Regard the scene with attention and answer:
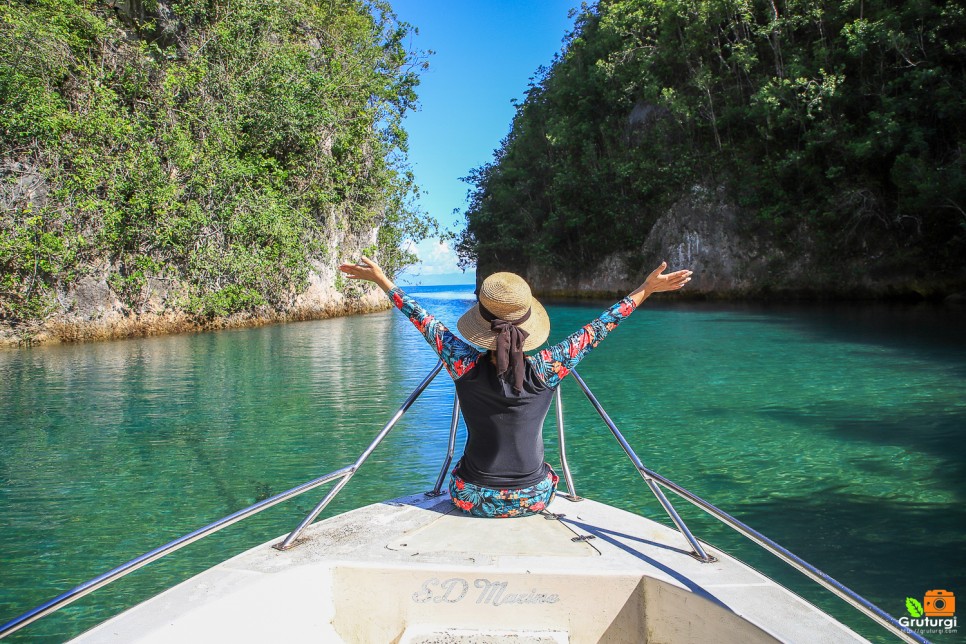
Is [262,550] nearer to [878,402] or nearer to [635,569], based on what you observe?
[635,569]

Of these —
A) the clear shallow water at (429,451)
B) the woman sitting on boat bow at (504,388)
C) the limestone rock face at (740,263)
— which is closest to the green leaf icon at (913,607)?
the clear shallow water at (429,451)

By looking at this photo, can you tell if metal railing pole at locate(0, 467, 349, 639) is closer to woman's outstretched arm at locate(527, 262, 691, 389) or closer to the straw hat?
the straw hat

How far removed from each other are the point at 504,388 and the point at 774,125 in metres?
25.7

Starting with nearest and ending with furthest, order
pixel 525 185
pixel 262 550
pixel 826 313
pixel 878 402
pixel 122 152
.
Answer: pixel 262 550 < pixel 878 402 < pixel 122 152 < pixel 826 313 < pixel 525 185

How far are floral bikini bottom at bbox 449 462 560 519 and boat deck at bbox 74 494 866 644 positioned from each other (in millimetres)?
258

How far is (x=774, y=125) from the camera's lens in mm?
24625

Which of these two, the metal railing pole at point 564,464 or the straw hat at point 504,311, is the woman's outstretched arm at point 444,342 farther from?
the metal railing pole at point 564,464

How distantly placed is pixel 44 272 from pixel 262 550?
1598 cm

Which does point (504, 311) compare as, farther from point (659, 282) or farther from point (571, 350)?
point (659, 282)

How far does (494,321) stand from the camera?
9.24 feet

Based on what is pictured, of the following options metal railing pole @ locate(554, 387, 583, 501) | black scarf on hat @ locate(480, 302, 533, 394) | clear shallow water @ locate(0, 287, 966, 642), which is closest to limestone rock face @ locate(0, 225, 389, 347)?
clear shallow water @ locate(0, 287, 966, 642)

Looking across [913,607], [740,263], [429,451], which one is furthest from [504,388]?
[740,263]

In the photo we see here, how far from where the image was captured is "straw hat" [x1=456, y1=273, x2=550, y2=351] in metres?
2.79

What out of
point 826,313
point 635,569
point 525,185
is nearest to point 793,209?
point 826,313
